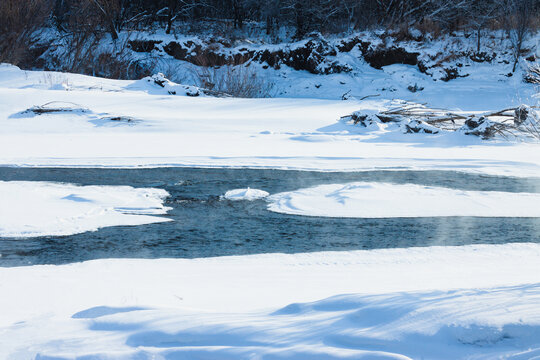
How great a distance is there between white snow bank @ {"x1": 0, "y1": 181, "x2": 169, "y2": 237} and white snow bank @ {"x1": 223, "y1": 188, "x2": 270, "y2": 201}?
0.73 metres

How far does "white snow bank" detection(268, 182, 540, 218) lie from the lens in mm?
5891

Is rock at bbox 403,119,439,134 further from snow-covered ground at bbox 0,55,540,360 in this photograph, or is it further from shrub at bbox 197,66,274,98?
shrub at bbox 197,66,274,98

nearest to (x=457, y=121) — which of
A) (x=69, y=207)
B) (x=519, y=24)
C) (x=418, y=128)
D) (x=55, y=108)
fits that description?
(x=418, y=128)

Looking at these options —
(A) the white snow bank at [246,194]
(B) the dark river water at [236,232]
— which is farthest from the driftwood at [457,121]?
(A) the white snow bank at [246,194]

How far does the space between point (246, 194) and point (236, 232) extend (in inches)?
58.3

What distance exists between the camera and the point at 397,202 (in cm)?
624

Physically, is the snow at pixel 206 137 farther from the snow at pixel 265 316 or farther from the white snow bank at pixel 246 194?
the snow at pixel 265 316

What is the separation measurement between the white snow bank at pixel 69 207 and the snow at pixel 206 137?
1.70m

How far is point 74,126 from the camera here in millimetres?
11461

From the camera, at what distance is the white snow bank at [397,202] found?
5.89 metres

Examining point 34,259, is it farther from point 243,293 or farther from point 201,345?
point 201,345

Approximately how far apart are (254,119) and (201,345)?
10.4 meters

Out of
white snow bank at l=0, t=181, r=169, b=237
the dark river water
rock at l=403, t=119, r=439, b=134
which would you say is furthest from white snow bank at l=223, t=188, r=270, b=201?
rock at l=403, t=119, r=439, b=134

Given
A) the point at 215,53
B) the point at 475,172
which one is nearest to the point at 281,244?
the point at 475,172
